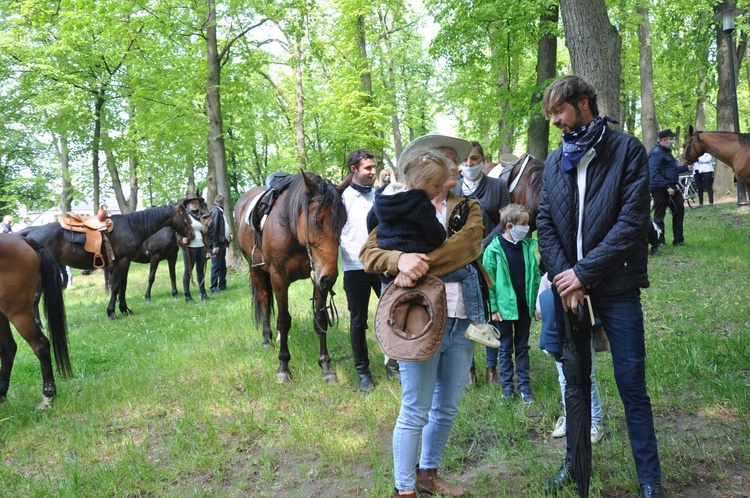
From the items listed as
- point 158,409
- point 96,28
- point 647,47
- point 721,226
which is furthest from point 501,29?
point 96,28

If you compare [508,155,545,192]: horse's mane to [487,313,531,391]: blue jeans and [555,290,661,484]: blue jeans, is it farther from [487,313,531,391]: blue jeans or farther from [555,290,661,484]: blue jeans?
[555,290,661,484]: blue jeans

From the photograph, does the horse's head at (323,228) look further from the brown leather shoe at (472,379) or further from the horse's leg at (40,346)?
the horse's leg at (40,346)

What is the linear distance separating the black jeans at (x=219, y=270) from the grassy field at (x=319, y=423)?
605 centimetres

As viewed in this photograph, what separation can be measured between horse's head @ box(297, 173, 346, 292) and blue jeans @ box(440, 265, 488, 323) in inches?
92.8

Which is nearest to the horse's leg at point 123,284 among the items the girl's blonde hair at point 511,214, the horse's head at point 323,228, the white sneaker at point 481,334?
the horse's head at point 323,228

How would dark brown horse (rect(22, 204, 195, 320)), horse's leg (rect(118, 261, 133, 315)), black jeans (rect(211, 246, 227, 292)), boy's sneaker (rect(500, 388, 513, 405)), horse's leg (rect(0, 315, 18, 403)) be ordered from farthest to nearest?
black jeans (rect(211, 246, 227, 292)) → horse's leg (rect(118, 261, 133, 315)) → dark brown horse (rect(22, 204, 195, 320)) → horse's leg (rect(0, 315, 18, 403)) → boy's sneaker (rect(500, 388, 513, 405))

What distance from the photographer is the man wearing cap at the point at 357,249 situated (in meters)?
5.54

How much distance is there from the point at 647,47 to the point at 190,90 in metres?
15.2

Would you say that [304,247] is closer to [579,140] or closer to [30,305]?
[30,305]

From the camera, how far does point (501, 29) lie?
1300 centimetres

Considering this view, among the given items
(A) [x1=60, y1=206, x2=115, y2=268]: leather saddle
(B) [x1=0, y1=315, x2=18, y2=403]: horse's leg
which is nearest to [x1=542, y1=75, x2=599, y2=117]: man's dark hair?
(B) [x1=0, y1=315, x2=18, y2=403]: horse's leg

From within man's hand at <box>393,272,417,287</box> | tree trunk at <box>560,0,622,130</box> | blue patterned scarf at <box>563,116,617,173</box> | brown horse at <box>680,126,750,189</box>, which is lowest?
man's hand at <box>393,272,417,287</box>

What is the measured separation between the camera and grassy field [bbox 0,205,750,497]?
3.60 metres

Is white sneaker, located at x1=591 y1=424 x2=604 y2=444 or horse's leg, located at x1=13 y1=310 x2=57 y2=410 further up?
horse's leg, located at x1=13 y1=310 x2=57 y2=410
